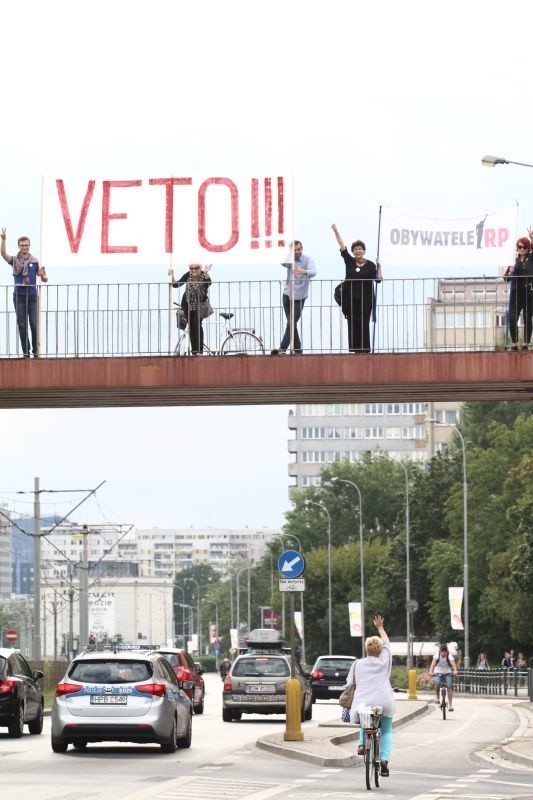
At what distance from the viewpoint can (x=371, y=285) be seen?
2797 centimetres

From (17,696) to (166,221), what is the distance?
8517 millimetres

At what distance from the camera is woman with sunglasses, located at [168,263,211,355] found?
90.8 feet

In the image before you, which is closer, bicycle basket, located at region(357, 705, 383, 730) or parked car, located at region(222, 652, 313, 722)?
bicycle basket, located at region(357, 705, 383, 730)

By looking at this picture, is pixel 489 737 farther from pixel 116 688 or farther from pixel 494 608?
pixel 494 608

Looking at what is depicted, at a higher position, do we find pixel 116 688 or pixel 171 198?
pixel 171 198

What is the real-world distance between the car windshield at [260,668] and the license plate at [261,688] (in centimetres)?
19

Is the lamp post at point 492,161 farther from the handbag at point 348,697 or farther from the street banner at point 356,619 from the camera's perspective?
the street banner at point 356,619

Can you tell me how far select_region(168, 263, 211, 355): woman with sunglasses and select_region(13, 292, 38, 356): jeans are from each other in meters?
2.14

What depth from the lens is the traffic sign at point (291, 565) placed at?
2912 centimetres

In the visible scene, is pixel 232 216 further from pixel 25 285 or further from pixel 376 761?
pixel 376 761

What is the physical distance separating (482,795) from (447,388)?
1092 centimetres

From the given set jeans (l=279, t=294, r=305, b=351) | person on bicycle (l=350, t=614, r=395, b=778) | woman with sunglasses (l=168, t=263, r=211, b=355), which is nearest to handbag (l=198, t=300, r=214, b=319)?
woman with sunglasses (l=168, t=263, r=211, b=355)

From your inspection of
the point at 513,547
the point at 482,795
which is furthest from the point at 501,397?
the point at 513,547

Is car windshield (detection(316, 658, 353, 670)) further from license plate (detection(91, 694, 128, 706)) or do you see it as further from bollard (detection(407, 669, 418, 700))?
license plate (detection(91, 694, 128, 706))
